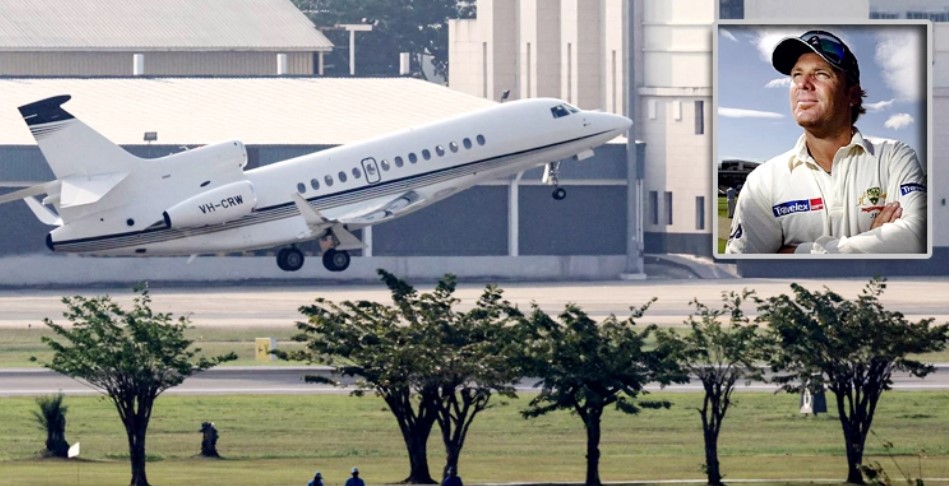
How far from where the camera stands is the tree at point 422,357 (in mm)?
53531

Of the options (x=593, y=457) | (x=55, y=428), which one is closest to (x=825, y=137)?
(x=593, y=457)

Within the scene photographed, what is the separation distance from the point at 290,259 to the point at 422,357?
3801 cm

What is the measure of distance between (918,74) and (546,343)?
1342cm

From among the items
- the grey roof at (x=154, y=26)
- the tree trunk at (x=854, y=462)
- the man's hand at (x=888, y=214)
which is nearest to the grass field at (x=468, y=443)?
the tree trunk at (x=854, y=462)

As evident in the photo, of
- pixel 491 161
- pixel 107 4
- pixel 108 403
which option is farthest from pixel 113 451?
pixel 107 4

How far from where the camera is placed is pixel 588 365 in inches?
2157

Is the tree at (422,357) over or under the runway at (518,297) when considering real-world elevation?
over

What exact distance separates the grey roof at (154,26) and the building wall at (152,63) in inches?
21.0

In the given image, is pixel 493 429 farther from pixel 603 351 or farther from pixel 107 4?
pixel 107 4

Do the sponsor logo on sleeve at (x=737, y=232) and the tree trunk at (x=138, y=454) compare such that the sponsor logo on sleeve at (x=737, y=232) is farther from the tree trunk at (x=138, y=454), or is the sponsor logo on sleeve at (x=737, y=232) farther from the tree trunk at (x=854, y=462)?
the tree trunk at (x=138, y=454)

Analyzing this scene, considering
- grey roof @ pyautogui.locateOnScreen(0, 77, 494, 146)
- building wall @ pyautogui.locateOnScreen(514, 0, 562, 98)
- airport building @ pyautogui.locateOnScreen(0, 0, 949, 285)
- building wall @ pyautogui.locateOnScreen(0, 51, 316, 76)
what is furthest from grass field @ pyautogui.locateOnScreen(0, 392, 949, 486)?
building wall @ pyautogui.locateOnScreen(0, 51, 316, 76)

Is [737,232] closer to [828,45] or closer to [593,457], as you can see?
[828,45]

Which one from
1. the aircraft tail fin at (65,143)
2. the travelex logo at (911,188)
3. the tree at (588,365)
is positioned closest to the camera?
the travelex logo at (911,188)

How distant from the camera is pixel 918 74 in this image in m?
45.9
